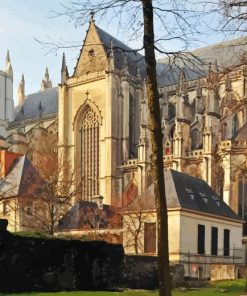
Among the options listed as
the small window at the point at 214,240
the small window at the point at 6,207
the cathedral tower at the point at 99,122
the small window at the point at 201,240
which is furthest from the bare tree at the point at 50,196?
the cathedral tower at the point at 99,122

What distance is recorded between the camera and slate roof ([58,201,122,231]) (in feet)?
128

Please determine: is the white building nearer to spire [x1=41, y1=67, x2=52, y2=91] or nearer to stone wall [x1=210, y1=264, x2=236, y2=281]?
spire [x1=41, y1=67, x2=52, y2=91]

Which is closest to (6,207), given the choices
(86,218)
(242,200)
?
(86,218)

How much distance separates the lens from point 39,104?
73375 millimetres

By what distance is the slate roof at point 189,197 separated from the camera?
32438 millimetres

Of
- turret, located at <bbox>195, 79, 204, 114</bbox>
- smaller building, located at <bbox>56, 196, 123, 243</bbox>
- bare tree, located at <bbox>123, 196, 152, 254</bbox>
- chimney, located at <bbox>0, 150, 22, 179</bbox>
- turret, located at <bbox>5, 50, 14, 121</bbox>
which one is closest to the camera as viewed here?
bare tree, located at <bbox>123, 196, 152, 254</bbox>

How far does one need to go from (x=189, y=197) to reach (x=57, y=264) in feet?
58.2

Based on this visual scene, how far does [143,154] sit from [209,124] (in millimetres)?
7188

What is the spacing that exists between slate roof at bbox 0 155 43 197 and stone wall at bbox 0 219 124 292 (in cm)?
1905

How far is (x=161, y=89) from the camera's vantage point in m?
60.6

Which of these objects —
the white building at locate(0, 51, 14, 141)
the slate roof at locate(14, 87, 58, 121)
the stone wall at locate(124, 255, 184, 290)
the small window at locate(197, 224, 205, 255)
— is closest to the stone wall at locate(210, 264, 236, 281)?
the small window at locate(197, 224, 205, 255)

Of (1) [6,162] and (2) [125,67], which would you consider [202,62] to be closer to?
(1) [6,162]

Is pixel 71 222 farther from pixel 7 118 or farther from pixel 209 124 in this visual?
pixel 7 118

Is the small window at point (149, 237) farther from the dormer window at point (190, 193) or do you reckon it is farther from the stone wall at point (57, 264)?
the stone wall at point (57, 264)
